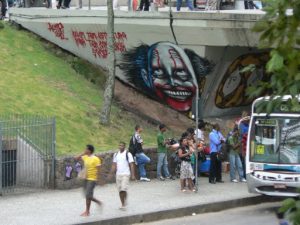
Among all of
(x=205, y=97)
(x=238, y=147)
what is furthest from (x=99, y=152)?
(x=205, y=97)

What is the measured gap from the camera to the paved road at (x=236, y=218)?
55.1 ft

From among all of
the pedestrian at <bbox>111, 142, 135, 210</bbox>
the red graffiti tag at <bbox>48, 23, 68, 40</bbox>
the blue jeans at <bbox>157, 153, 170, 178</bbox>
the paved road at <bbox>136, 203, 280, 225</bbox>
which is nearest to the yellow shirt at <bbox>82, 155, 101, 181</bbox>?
the pedestrian at <bbox>111, 142, 135, 210</bbox>

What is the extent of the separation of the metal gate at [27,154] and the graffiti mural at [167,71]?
8.27 metres

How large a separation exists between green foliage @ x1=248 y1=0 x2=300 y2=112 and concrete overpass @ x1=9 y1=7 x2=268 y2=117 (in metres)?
20.2

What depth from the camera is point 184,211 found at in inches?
698

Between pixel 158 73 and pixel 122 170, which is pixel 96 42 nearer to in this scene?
pixel 158 73

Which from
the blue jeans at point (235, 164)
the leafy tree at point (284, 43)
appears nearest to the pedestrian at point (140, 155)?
the blue jeans at point (235, 164)

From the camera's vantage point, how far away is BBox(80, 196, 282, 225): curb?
16141 millimetres

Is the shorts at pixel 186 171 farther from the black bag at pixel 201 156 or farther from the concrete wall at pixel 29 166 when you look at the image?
the concrete wall at pixel 29 166

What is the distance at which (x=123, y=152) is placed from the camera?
17.0 meters

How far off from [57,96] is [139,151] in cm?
475

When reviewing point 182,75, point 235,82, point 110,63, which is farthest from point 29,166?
point 235,82

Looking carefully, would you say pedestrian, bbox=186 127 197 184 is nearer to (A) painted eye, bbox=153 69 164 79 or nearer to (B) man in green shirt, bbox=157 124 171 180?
(B) man in green shirt, bbox=157 124 171 180

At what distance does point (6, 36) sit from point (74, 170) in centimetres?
1061
